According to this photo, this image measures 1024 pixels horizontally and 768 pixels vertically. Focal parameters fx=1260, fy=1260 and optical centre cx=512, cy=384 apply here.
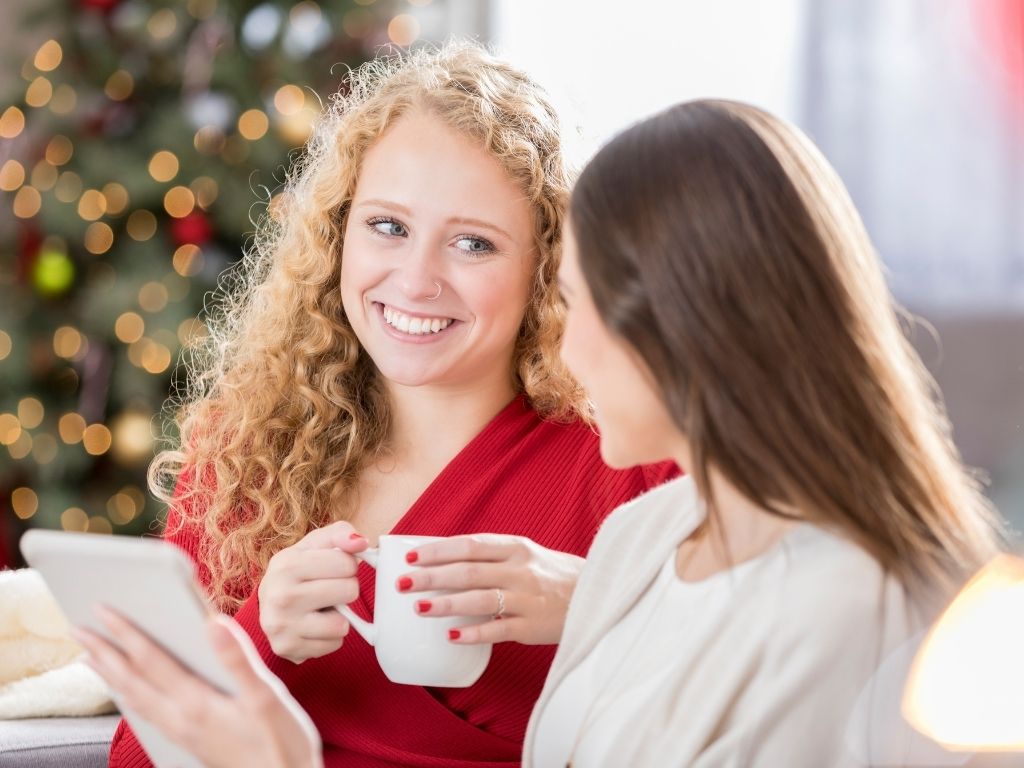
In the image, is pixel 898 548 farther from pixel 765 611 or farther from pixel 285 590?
pixel 285 590

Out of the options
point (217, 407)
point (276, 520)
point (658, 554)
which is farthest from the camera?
point (217, 407)

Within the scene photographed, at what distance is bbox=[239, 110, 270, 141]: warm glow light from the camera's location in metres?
3.40

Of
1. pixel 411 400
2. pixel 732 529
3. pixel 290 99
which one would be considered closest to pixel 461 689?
pixel 411 400

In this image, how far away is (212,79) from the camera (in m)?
3.43

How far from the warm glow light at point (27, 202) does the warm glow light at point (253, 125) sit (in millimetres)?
599

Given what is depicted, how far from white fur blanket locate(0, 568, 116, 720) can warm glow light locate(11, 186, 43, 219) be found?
205cm

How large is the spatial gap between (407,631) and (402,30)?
2681 millimetres

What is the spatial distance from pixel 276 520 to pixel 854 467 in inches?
34.1

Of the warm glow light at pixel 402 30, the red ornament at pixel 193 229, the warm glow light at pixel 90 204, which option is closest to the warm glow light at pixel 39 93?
the warm glow light at pixel 90 204

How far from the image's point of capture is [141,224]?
3.46m

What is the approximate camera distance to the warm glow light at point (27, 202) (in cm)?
347

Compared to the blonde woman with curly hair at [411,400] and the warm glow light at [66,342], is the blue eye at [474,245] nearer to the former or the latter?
the blonde woman with curly hair at [411,400]

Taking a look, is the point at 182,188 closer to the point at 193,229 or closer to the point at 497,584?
the point at 193,229

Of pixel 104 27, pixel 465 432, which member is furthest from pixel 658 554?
pixel 104 27
